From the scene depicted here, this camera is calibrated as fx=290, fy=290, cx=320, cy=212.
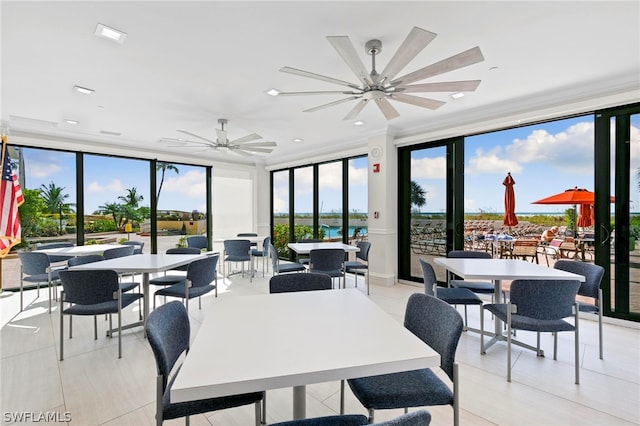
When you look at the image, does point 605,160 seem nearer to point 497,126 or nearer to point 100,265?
point 497,126

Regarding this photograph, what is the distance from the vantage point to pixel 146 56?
9.23ft

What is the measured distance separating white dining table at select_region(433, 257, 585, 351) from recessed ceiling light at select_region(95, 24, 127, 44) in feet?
12.2

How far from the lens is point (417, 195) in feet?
17.9

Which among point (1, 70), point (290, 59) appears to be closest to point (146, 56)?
point (290, 59)

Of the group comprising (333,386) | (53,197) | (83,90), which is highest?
(83,90)

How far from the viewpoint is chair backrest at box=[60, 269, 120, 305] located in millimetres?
2652

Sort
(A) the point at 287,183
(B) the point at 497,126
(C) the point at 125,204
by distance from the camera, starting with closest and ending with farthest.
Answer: (B) the point at 497,126, (C) the point at 125,204, (A) the point at 287,183

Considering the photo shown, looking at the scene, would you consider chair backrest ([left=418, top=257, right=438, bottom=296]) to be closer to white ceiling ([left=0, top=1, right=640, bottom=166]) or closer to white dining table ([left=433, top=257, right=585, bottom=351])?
white dining table ([left=433, top=257, right=585, bottom=351])

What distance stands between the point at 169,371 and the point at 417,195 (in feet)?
16.1

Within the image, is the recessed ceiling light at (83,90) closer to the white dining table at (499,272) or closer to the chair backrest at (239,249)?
the chair backrest at (239,249)

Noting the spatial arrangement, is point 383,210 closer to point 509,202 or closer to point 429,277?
point 509,202

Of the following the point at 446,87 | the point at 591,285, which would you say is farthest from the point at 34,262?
the point at 591,285

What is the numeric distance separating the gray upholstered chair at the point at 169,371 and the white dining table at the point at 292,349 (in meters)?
0.18

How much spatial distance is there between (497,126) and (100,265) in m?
5.62
